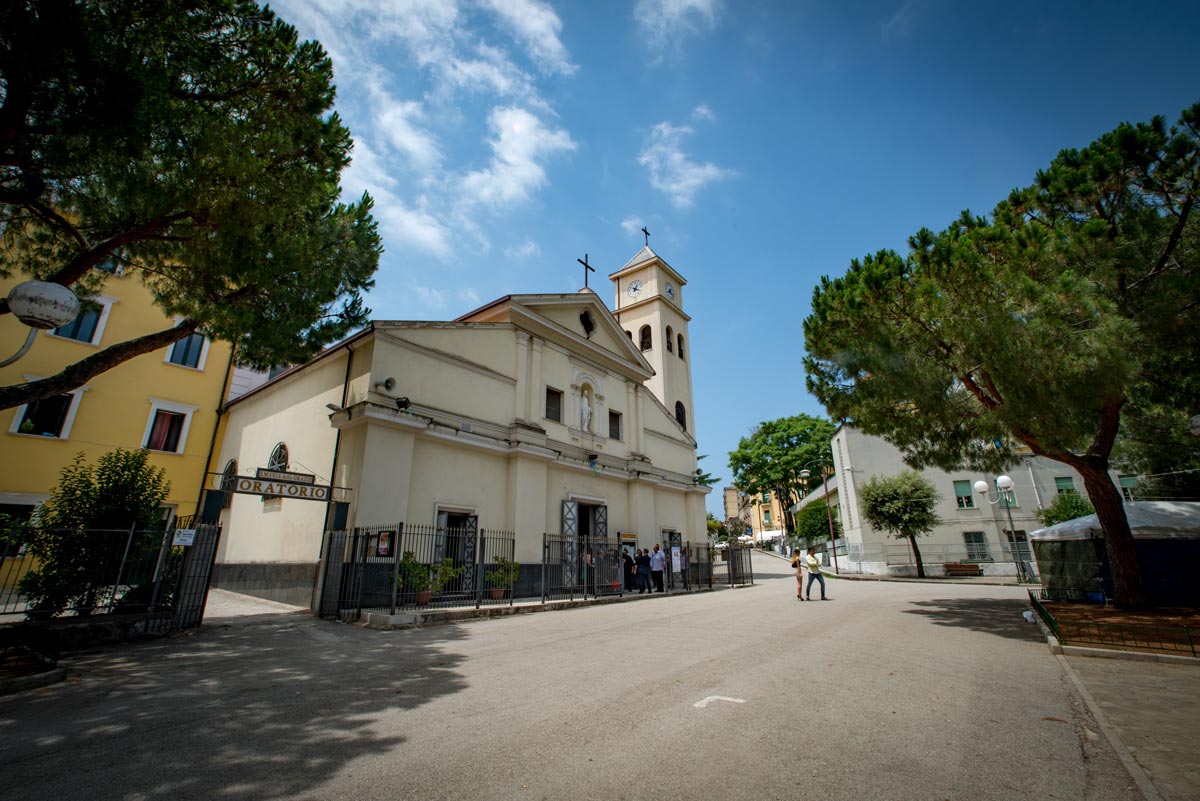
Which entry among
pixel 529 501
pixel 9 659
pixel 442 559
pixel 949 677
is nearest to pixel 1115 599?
pixel 949 677

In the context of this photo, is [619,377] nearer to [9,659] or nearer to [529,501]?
[529,501]

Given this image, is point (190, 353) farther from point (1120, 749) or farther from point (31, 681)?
point (1120, 749)

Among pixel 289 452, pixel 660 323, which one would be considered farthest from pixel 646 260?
pixel 289 452

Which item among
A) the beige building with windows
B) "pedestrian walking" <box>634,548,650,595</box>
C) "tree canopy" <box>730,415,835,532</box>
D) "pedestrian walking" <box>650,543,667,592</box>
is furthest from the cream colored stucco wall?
"tree canopy" <box>730,415,835,532</box>

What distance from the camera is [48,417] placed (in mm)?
15727

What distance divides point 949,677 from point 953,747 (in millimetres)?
2684

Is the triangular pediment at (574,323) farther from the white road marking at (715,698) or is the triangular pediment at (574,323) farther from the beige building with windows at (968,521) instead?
the beige building with windows at (968,521)

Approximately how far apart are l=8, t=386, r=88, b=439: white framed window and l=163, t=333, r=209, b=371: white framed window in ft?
8.75

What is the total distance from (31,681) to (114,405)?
50.0ft

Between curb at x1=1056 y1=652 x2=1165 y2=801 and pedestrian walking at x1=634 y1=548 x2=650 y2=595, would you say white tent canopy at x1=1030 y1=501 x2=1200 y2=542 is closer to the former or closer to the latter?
curb at x1=1056 y1=652 x2=1165 y2=801

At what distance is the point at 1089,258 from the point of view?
947cm

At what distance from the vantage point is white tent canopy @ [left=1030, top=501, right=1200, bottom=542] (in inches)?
464

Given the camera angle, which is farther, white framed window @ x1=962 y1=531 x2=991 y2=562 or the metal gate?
white framed window @ x1=962 y1=531 x2=991 y2=562

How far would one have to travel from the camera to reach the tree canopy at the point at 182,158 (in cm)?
661
